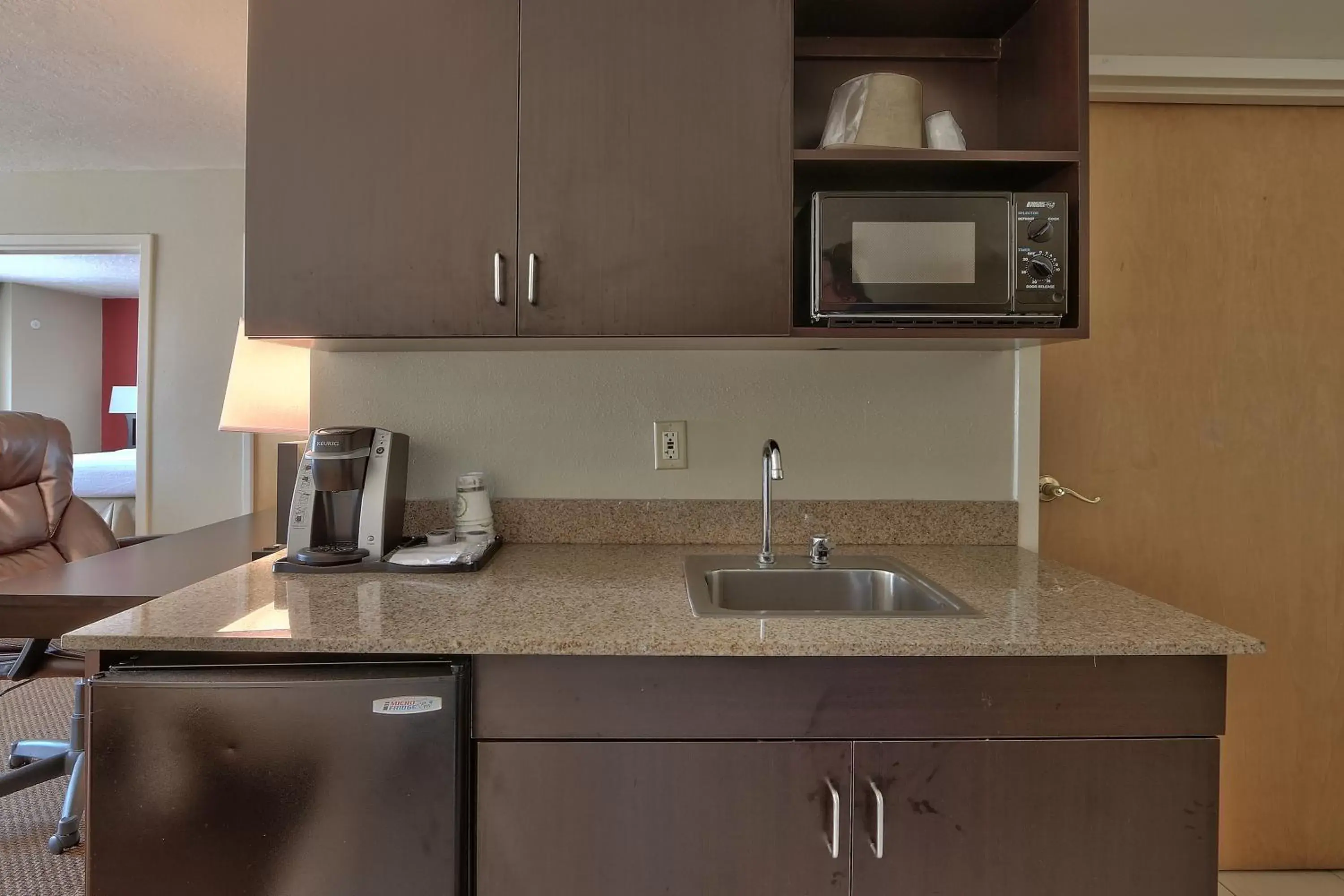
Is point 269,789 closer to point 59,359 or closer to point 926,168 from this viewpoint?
point 926,168

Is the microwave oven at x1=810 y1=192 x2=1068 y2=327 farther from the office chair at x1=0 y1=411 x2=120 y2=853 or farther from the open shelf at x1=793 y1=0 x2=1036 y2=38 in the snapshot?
the office chair at x1=0 y1=411 x2=120 y2=853

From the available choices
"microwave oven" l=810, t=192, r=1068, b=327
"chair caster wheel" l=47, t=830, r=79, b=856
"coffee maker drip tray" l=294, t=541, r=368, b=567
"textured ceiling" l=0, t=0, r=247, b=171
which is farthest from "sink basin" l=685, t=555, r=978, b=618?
"textured ceiling" l=0, t=0, r=247, b=171

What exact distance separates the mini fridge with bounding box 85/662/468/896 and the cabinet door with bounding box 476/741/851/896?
9 centimetres

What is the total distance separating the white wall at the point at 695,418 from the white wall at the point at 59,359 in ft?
22.1

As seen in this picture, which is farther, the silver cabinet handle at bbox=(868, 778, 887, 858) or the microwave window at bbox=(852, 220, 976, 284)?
the microwave window at bbox=(852, 220, 976, 284)

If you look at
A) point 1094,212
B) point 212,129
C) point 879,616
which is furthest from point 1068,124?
point 212,129

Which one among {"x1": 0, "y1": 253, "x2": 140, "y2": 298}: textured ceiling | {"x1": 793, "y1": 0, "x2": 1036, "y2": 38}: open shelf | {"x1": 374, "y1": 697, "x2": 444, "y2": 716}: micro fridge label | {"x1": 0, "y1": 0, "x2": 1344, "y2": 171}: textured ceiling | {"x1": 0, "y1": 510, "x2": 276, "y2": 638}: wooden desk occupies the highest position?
{"x1": 0, "y1": 253, "x2": 140, "y2": 298}: textured ceiling

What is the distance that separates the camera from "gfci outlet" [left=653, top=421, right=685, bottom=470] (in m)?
1.68

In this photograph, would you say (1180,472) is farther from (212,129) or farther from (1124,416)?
(212,129)

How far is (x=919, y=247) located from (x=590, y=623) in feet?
2.90

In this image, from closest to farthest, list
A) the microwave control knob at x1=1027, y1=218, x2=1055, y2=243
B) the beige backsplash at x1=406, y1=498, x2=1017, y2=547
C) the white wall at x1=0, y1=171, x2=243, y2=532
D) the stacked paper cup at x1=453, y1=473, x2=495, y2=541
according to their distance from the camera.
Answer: the microwave control knob at x1=1027, y1=218, x2=1055, y2=243 < the stacked paper cup at x1=453, y1=473, x2=495, y2=541 < the beige backsplash at x1=406, y1=498, x2=1017, y2=547 < the white wall at x1=0, y1=171, x2=243, y2=532

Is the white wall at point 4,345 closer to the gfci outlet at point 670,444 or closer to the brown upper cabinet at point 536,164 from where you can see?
the brown upper cabinet at point 536,164

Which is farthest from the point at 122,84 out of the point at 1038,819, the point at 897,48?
the point at 1038,819

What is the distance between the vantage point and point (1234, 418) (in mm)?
1888
